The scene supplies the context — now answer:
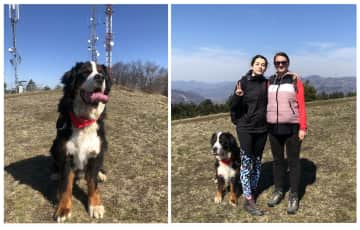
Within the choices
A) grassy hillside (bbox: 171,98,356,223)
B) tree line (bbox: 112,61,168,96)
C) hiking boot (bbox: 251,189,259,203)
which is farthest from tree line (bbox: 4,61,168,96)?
hiking boot (bbox: 251,189,259,203)

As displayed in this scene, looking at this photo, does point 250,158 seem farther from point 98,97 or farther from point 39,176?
point 39,176

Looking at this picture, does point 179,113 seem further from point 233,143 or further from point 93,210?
point 93,210

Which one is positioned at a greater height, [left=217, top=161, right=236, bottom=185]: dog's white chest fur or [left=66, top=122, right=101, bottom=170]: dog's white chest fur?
[left=66, top=122, right=101, bottom=170]: dog's white chest fur

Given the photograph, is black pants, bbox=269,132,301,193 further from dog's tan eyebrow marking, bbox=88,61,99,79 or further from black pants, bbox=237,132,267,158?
dog's tan eyebrow marking, bbox=88,61,99,79

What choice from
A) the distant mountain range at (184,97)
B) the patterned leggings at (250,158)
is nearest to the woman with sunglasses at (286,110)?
the patterned leggings at (250,158)

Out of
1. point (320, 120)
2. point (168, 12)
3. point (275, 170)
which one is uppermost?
point (168, 12)

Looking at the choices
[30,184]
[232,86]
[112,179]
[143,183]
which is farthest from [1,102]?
[232,86]
